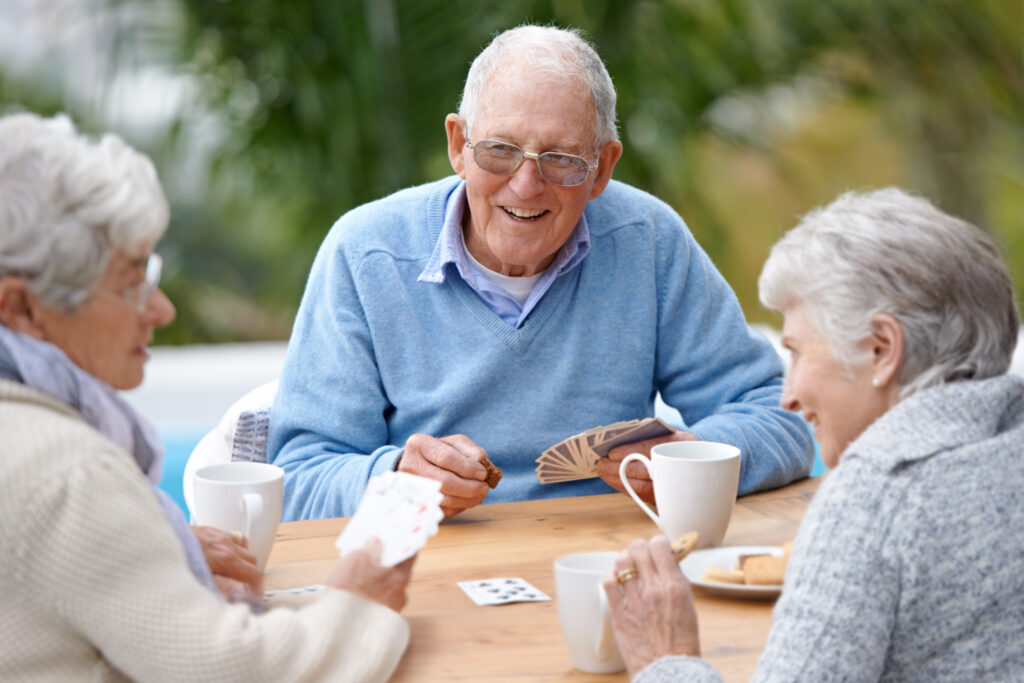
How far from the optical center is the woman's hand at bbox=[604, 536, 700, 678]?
122cm

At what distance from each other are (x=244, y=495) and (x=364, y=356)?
643 mm

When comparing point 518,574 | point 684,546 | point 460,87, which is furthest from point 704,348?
point 460,87

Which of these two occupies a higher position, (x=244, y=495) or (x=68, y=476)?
(x=68, y=476)

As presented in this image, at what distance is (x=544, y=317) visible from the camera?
7.27ft

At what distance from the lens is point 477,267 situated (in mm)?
2262

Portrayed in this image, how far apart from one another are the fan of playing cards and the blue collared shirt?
42cm

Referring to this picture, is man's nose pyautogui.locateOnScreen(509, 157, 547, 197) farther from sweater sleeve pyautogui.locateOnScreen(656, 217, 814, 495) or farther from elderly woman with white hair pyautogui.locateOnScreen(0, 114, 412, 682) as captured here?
elderly woman with white hair pyautogui.locateOnScreen(0, 114, 412, 682)

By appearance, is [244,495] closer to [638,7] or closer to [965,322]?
[965,322]

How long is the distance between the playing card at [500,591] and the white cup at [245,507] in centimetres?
27

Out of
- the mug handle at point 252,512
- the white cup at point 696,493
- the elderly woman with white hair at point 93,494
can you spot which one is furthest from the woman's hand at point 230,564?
the white cup at point 696,493

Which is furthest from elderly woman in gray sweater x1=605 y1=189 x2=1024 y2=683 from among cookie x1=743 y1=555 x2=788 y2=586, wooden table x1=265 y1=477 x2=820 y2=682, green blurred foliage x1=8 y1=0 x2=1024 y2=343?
green blurred foliage x1=8 y1=0 x2=1024 y2=343

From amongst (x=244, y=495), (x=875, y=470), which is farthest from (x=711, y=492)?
(x=244, y=495)

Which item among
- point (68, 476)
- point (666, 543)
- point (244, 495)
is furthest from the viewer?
point (244, 495)

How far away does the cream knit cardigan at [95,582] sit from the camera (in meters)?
1.00
